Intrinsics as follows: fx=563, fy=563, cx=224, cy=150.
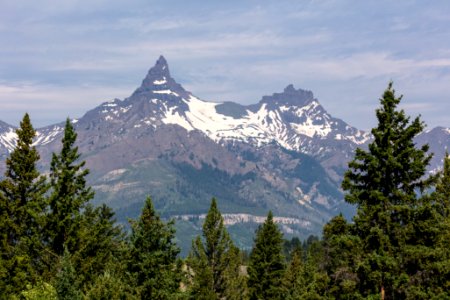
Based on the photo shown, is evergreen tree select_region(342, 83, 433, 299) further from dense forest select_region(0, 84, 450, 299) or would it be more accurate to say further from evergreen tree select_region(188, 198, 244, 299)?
evergreen tree select_region(188, 198, 244, 299)

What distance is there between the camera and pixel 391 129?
3512 cm

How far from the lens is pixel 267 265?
263 ft

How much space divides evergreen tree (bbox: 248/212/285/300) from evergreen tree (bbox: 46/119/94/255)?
116 ft

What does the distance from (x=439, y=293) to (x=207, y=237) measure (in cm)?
4483

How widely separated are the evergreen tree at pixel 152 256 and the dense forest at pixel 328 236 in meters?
0.07

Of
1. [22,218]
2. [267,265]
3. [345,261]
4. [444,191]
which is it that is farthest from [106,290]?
[267,265]

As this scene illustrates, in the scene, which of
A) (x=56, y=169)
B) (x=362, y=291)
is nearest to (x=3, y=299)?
(x=56, y=169)

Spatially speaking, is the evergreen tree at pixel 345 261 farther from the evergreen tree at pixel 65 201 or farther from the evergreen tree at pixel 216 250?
the evergreen tree at pixel 216 250

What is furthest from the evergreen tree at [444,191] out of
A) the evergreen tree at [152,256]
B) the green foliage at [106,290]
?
the green foliage at [106,290]

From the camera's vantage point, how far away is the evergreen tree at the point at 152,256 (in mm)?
38906

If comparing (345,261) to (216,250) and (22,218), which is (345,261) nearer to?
(22,218)

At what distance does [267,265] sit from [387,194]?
46.9 meters

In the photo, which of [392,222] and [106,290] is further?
[392,222]

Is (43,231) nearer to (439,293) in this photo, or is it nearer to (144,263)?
(144,263)
